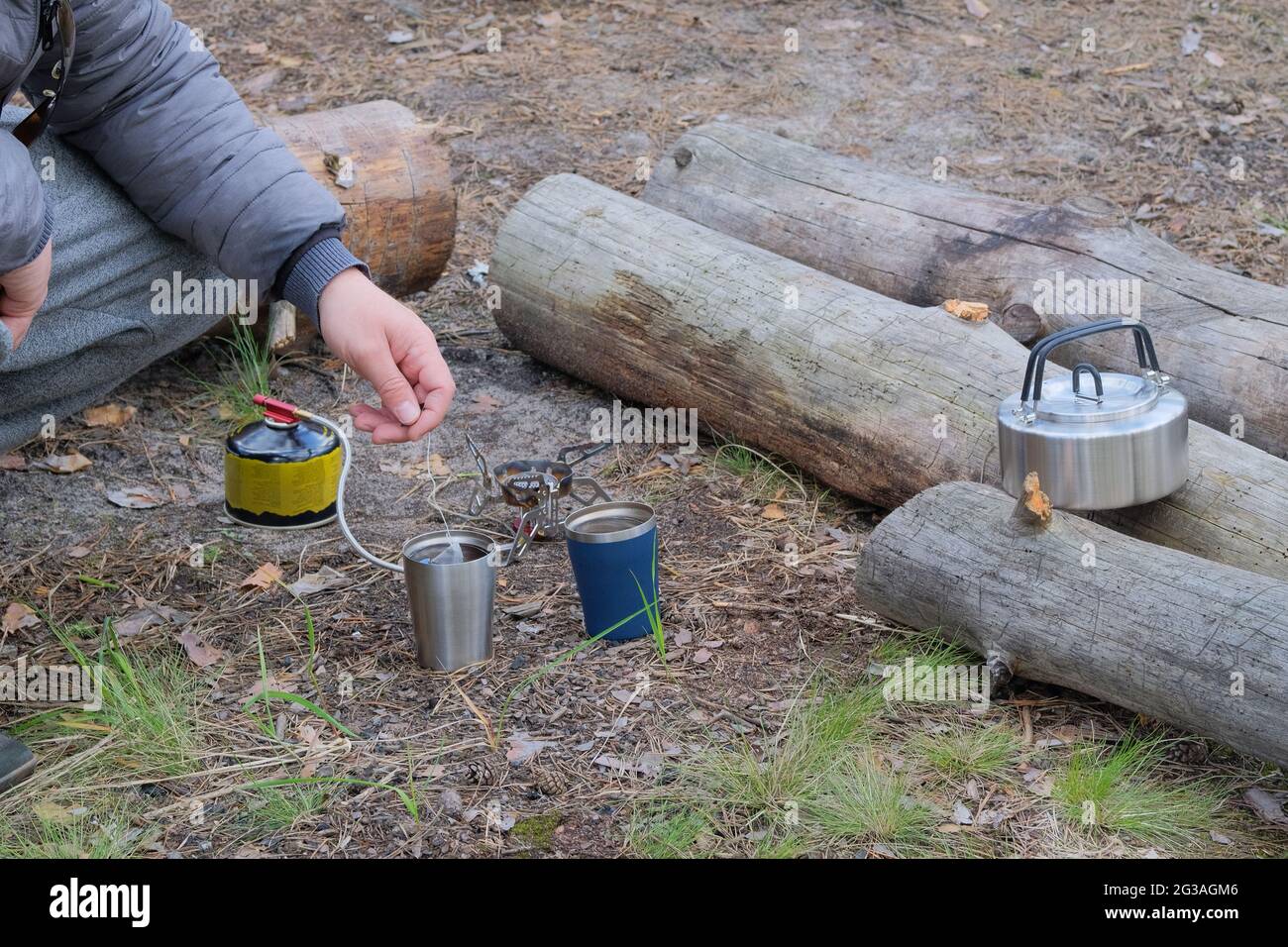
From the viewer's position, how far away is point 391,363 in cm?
246

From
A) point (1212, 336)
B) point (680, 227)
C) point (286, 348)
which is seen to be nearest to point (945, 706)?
point (1212, 336)

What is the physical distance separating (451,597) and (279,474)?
96 centimetres

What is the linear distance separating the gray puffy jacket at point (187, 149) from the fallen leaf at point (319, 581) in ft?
2.93

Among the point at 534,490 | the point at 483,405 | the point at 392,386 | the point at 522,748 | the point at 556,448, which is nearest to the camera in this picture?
the point at 392,386

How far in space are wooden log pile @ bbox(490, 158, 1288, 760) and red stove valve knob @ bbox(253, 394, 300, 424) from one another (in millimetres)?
1107

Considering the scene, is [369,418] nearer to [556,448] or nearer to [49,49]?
[49,49]

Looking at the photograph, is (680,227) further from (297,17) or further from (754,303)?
(297,17)

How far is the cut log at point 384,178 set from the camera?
4.49 meters

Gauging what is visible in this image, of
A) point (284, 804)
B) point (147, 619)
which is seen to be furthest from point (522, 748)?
point (147, 619)

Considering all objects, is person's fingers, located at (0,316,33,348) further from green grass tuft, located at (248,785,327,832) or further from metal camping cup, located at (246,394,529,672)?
green grass tuft, located at (248,785,327,832)

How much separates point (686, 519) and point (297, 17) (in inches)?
209

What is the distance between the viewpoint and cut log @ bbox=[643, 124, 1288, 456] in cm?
360

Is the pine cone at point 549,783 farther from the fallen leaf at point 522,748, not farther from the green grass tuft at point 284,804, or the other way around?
the green grass tuft at point 284,804
